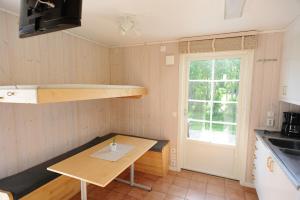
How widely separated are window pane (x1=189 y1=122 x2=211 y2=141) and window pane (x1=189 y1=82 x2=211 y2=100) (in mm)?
461

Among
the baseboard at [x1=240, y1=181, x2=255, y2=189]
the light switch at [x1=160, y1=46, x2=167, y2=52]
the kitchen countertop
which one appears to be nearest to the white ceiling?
the light switch at [x1=160, y1=46, x2=167, y2=52]

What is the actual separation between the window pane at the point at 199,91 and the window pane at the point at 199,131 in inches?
18.2

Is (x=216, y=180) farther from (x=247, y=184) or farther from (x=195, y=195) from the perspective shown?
(x=195, y=195)

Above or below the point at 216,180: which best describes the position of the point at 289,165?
above

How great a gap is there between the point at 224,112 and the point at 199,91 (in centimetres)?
52

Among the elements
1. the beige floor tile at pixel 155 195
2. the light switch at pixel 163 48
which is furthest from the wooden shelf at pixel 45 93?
the beige floor tile at pixel 155 195

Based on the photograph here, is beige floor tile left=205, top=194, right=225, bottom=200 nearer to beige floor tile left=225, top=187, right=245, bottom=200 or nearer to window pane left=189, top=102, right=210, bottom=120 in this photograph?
beige floor tile left=225, top=187, right=245, bottom=200

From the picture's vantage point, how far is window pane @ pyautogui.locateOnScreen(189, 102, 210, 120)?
271 centimetres

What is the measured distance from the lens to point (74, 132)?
2529 mm

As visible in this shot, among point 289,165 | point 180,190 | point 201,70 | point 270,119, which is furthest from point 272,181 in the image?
point 201,70

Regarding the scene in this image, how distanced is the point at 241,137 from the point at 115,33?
2513 mm

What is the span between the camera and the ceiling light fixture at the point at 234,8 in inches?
57.1

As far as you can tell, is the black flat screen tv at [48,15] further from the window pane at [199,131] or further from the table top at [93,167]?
the window pane at [199,131]

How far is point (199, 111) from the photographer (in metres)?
2.76
